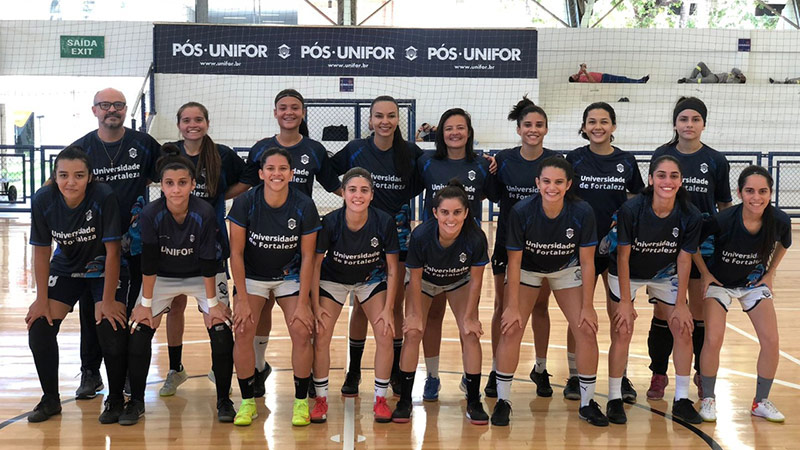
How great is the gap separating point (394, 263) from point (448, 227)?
342mm

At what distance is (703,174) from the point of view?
13.8ft

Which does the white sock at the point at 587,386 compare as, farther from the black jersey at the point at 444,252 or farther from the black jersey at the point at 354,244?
the black jersey at the point at 354,244

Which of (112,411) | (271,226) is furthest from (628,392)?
(112,411)

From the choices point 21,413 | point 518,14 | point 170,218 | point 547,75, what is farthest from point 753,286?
point 518,14

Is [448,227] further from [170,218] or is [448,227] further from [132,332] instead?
[132,332]

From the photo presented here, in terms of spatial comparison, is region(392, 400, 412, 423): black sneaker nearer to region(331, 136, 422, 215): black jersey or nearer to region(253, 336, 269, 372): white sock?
region(253, 336, 269, 372): white sock

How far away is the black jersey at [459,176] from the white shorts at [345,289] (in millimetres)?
493

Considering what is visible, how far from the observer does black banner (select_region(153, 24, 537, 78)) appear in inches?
540

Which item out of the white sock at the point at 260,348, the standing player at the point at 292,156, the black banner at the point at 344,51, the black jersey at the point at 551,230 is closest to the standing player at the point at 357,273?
the standing player at the point at 292,156

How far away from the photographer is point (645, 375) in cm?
479

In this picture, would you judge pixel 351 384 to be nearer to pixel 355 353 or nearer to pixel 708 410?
pixel 355 353

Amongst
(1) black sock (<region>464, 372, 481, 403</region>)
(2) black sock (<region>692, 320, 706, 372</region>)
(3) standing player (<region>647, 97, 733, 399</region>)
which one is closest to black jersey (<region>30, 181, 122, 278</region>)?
(1) black sock (<region>464, 372, 481, 403</region>)

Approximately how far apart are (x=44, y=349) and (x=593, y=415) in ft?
8.94

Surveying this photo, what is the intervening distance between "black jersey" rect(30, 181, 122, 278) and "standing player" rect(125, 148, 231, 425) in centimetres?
19
